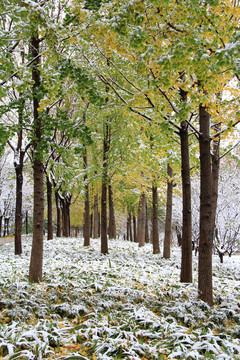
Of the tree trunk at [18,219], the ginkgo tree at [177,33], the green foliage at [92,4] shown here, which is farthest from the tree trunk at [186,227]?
the tree trunk at [18,219]

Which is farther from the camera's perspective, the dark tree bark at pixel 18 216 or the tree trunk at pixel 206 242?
the dark tree bark at pixel 18 216

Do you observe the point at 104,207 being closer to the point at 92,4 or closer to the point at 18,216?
the point at 18,216

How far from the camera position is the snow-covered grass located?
309cm

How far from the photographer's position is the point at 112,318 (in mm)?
3939

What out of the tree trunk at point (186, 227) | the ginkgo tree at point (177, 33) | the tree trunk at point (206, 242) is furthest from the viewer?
the tree trunk at point (186, 227)

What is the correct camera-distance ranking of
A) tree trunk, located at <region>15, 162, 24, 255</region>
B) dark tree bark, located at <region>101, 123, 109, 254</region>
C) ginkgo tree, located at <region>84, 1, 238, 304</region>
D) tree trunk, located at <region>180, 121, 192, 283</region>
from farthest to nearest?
1. dark tree bark, located at <region>101, 123, 109, 254</region>
2. tree trunk, located at <region>15, 162, 24, 255</region>
3. tree trunk, located at <region>180, 121, 192, 283</region>
4. ginkgo tree, located at <region>84, 1, 238, 304</region>

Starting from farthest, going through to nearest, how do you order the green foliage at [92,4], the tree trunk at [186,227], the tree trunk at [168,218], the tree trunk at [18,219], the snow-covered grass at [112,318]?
1. the tree trunk at [168,218]
2. the tree trunk at [18,219]
3. the tree trunk at [186,227]
4. the green foliage at [92,4]
5. the snow-covered grass at [112,318]

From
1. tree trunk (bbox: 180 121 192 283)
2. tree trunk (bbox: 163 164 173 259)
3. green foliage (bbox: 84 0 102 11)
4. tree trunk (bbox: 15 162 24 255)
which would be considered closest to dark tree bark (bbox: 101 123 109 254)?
tree trunk (bbox: 163 164 173 259)

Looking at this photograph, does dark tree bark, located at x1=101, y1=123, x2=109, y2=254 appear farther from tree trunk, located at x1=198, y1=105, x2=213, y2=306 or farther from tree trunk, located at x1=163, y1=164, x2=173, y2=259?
tree trunk, located at x1=198, y1=105, x2=213, y2=306

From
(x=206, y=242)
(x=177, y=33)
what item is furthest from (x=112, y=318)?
(x=177, y=33)

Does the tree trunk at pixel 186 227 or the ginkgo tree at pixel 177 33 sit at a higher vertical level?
the ginkgo tree at pixel 177 33

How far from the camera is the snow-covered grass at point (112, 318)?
3090 mm

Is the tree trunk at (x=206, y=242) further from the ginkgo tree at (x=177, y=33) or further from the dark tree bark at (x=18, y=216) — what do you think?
the dark tree bark at (x=18, y=216)

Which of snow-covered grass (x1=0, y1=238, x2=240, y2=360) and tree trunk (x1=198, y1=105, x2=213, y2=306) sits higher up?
tree trunk (x1=198, y1=105, x2=213, y2=306)
